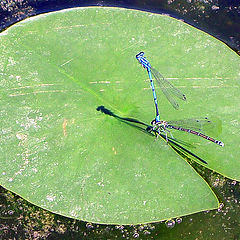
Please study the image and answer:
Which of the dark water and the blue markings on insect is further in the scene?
the dark water

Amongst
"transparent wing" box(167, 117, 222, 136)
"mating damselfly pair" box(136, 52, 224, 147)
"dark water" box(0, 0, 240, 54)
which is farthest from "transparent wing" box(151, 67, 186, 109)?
"dark water" box(0, 0, 240, 54)

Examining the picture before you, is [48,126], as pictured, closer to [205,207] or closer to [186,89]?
[186,89]

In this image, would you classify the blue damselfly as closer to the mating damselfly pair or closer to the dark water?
the mating damselfly pair

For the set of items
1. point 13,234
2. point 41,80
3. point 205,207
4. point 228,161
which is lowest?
point 13,234

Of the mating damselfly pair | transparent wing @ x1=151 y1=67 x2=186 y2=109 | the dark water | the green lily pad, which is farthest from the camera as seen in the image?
the dark water

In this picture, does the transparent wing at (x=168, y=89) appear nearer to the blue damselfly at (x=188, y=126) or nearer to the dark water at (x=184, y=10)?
the blue damselfly at (x=188, y=126)

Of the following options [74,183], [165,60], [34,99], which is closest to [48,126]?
[34,99]
